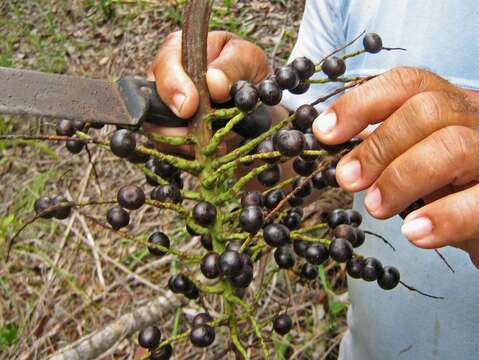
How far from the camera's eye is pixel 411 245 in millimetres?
1856

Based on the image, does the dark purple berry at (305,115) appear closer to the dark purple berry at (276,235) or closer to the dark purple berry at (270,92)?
the dark purple berry at (270,92)

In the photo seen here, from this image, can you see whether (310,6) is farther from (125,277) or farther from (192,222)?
(125,277)

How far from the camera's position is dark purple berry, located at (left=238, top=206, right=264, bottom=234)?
96 cm

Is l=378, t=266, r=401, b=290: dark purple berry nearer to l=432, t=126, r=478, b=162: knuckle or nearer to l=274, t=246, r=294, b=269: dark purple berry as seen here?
l=274, t=246, r=294, b=269: dark purple berry

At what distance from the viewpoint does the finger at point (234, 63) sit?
1235mm

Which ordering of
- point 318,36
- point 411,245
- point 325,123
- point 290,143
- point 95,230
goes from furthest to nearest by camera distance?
point 95,230 → point 318,36 → point 411,245 → point 325,123 → point 290,143

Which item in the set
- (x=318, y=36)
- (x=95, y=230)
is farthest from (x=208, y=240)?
(x=95, y=230)

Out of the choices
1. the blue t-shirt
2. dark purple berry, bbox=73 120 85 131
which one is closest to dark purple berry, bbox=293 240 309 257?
dark purple berry, bbox=73 120 85 131

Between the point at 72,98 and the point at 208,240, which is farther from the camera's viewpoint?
the point at 208,240

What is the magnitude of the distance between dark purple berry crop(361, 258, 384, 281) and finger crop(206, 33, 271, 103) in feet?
1.67

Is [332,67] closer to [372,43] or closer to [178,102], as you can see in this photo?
[372,43]

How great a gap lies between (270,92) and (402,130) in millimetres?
276

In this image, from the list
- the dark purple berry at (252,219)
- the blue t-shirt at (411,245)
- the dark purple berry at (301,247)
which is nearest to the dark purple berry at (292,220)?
the dark purple berry at (301,247)

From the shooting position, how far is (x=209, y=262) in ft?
3.34
